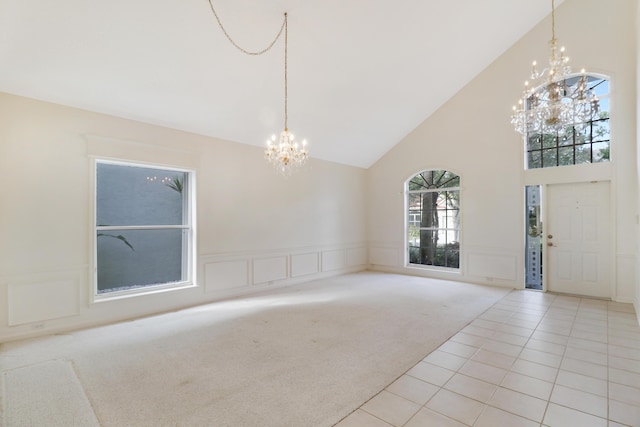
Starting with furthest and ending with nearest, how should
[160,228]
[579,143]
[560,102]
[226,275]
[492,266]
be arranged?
[492,266] < [579,143] < [226,275] < [160,228] < [560,102]

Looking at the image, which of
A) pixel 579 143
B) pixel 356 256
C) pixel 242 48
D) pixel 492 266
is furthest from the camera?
pixel 356 256

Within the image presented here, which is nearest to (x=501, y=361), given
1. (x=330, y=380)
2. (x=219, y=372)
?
(x=330, y=380)

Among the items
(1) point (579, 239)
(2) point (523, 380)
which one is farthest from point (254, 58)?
(1) point (579, 239)

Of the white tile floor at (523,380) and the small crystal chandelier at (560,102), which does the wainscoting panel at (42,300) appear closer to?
the white tile floor at (523,380)

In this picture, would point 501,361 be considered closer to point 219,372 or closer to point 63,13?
point 219,372

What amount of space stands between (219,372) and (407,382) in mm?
1640

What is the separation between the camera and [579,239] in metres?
5.25

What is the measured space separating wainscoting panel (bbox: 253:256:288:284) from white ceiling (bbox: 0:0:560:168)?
226 cm

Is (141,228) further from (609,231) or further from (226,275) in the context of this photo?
(609,231)

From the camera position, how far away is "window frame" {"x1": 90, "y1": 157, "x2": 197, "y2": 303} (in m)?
3.93

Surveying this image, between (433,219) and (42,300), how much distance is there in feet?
23.0

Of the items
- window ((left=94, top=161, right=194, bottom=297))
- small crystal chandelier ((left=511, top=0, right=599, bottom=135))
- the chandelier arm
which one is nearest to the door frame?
small crystal chandelier ((left=511, top=0, right=599, bottom=135))

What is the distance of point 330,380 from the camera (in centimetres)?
254

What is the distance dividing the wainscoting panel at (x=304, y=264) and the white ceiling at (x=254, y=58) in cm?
240
